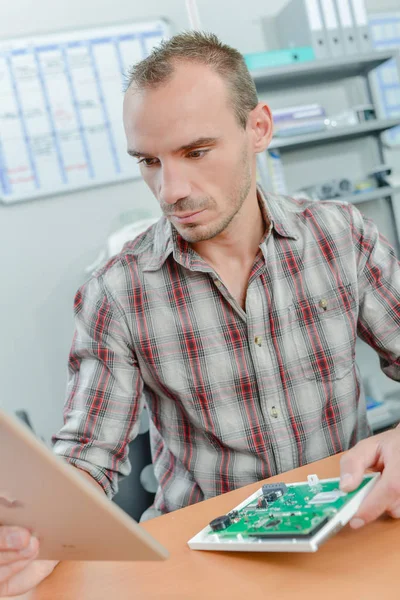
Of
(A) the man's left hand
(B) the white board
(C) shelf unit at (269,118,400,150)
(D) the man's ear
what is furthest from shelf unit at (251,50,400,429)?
(A) the man's left hand

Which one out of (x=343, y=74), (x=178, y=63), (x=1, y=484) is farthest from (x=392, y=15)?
(x=1, y=484)

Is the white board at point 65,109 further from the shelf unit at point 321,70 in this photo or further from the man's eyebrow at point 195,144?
the man's eyebrow at point 195,144

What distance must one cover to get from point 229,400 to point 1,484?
581 millimetres

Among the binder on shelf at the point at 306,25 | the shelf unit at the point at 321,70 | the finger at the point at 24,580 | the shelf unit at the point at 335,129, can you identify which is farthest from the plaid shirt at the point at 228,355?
the binder on shelf at the point at 306,25

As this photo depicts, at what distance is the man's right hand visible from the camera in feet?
2.01

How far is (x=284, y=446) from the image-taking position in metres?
1.06

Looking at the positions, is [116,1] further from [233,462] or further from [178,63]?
[233,462]

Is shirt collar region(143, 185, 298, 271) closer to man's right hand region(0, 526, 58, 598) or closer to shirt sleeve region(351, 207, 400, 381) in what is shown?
shirt sleeve region(351, 207, 400, 381)

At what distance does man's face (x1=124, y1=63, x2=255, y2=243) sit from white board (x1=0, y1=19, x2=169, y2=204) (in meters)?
1.32

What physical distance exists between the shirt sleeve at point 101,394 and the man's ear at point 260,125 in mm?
431

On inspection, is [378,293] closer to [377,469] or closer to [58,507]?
[377,469]

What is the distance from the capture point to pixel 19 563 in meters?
0.64

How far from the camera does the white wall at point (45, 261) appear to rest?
2260 mm

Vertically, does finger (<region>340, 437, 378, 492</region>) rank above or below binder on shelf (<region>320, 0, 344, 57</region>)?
below
